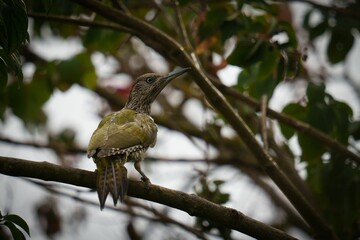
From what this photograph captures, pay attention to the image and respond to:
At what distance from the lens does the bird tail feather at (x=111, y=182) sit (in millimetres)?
3555

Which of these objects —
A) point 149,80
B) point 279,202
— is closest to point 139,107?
point 149,80

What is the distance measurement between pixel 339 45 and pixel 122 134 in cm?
300

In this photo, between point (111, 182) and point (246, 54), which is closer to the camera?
→ point (111, 182)

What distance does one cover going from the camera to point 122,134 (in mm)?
4336

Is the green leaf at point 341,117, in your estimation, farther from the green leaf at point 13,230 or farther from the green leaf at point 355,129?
the green leaf at point 13,230

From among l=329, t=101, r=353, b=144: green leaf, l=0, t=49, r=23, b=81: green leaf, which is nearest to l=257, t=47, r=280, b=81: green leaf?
l=329, t=101, r=353, b=144: green leaf

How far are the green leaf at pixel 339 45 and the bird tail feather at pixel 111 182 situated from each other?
330 centimetres

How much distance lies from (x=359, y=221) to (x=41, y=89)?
3.69 metres

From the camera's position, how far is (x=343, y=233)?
17.7 ft

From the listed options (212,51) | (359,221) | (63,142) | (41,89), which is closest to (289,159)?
(359,221)

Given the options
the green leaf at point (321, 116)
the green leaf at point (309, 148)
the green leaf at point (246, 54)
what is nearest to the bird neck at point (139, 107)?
the green leaf at point (246, 54)

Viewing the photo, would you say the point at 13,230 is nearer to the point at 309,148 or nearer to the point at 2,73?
the point at 2,73

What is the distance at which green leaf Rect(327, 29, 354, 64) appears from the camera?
602cm

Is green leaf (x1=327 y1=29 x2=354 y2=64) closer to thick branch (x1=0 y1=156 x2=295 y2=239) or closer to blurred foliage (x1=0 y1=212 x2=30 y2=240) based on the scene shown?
thick branch (x1=0 y1=156 x2=295 y2=239)
